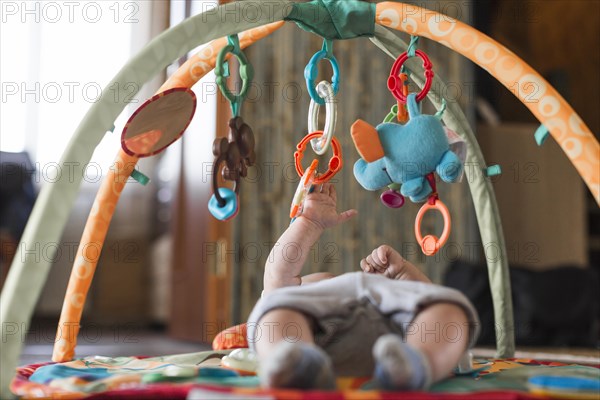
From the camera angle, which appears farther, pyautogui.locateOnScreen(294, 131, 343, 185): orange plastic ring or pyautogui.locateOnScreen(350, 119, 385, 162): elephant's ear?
pyautogui.locateOnScreen(294, 131, 343, 185): orange plastic ring

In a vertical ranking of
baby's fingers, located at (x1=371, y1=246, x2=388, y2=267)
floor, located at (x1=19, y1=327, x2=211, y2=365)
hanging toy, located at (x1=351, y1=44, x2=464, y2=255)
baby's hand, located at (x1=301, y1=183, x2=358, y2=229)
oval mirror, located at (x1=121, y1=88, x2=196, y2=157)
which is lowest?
floor, located at (x1=19, y1=327, x2=211, y2=365)

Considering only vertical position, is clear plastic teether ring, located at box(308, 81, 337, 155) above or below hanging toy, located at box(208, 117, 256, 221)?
above

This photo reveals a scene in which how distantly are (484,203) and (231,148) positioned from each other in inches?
16.6

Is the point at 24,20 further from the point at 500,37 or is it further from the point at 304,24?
the point at 304,24

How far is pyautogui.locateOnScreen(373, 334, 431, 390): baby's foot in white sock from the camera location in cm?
57

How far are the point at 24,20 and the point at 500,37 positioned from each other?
227 centimetres

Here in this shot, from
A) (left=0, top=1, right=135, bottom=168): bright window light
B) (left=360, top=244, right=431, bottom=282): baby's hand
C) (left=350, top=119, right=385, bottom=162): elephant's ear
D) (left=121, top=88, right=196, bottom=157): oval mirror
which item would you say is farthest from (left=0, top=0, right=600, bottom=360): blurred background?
(left=121, top=88, right=196, bottom=157): oval mirror

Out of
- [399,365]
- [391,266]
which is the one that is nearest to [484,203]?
[391,266]

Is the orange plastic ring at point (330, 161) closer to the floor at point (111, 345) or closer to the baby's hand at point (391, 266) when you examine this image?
the baby's hand at point (391, 266)

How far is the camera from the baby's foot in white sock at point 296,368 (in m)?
0.56

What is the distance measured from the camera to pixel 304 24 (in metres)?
0.87

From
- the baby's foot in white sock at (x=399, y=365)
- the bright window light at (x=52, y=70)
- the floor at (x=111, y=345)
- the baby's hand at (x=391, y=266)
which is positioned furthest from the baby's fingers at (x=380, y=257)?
the bright window light at (x=52, y=70)

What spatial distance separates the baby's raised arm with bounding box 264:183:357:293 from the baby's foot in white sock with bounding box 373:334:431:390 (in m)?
0.22

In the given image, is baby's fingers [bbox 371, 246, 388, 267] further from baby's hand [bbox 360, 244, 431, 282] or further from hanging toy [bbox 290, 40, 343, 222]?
hanging toy [bbox 290, 40, 343, 222]
